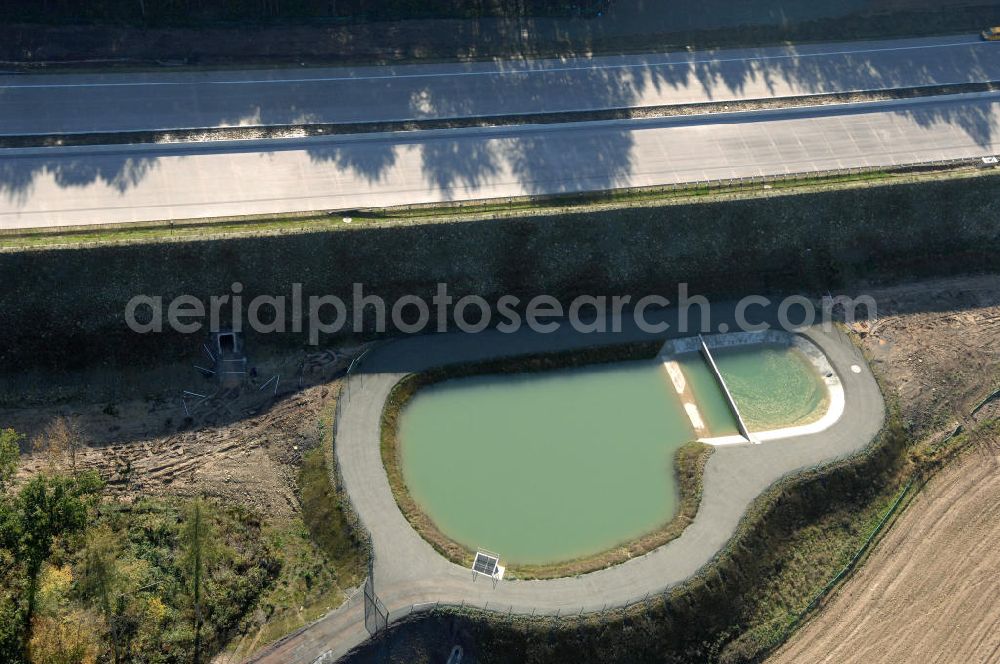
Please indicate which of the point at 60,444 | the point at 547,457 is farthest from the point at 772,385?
the point at 60,444

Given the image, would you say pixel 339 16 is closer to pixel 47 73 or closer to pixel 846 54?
pixel 47 73

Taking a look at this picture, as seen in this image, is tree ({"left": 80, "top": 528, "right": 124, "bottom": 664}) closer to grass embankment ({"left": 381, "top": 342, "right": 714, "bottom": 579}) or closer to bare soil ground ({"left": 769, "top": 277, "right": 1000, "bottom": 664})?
grass embankment ({"left": 381, "top": 342, "right": 714, "bottom": 579})

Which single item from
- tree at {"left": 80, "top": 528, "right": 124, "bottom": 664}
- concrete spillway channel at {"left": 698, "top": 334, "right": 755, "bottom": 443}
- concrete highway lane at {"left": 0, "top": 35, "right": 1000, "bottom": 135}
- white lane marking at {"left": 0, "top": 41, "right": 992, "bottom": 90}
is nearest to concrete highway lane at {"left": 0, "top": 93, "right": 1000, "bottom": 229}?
Result: concrete highway lane at {"left": 0, "top": 35, "right": 1000, "bottom": 135}

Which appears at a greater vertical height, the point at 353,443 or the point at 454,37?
the point at 454,37

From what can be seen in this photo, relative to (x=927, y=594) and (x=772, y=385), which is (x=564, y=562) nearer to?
(x=772, y=385)

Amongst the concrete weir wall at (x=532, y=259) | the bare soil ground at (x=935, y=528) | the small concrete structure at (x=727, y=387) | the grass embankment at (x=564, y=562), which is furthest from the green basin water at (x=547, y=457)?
the bare soil ground at (x=935, y=528)

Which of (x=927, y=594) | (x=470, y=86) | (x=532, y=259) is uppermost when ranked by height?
(x=470, y=86)

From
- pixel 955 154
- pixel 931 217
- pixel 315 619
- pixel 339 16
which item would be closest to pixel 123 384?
pixel 315 619

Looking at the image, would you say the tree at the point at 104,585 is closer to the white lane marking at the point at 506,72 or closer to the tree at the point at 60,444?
the tree at the point at 60,444
